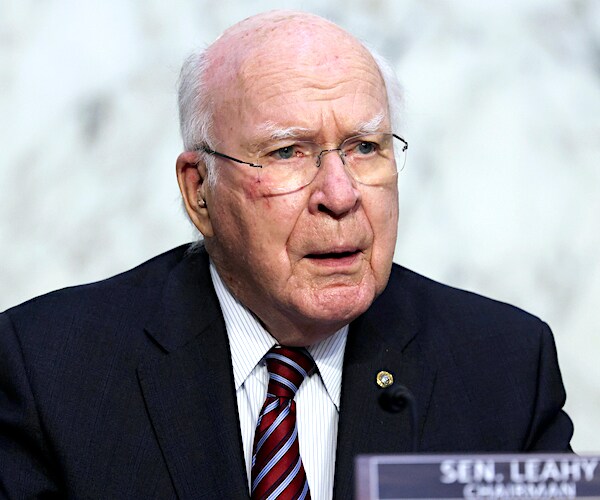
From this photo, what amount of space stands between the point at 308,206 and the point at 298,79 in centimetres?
26

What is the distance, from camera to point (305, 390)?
255 cm

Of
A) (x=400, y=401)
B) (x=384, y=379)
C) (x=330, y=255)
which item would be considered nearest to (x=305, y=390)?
(x=384, y=379)

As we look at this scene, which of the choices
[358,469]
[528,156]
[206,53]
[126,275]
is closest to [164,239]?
[126,275]

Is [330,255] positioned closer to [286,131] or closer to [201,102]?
[286,131]

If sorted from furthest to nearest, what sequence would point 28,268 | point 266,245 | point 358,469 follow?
point 28,268, point 266,245, point 358,469

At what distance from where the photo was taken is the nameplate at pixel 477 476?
1594mm

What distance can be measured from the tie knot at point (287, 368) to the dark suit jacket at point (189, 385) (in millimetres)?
82

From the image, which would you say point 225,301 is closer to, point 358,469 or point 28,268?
point 28,268

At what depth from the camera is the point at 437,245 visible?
10.9 feet

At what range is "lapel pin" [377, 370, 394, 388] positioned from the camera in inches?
101

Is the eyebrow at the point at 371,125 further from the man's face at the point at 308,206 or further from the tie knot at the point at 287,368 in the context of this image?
the tie knot at the point at 287,368

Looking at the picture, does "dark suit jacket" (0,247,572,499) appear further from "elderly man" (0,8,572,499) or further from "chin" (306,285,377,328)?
"chin" (306,285,377,328)

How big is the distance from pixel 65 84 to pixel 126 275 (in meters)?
0.73

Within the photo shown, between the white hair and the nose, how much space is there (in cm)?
26
